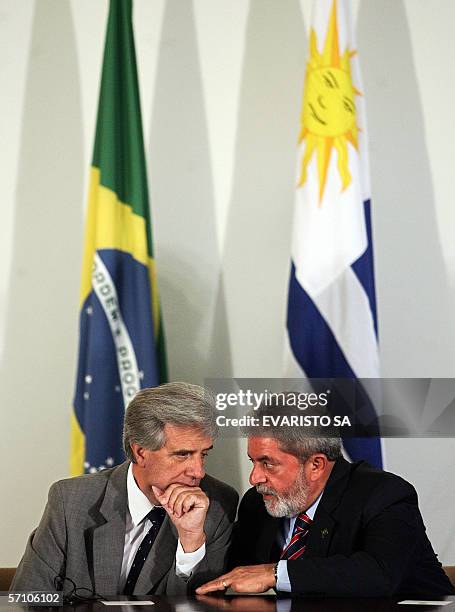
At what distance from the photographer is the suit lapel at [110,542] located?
2705mm

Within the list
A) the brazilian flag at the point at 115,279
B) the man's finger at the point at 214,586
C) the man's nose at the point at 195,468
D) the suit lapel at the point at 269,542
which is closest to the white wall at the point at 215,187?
the brazilian flag at the point at 115,279

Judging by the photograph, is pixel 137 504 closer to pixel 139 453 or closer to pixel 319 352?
pixel 139 453

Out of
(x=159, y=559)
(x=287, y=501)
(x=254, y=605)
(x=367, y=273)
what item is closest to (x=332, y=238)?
(x=367, y=273)

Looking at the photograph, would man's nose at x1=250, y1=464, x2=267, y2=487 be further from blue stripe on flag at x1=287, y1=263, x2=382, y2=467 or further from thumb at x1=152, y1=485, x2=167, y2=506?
blue stripe on flag at x1=287, y1=263, x2=382, y2=467

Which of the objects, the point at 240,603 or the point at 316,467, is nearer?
the point at 240,603

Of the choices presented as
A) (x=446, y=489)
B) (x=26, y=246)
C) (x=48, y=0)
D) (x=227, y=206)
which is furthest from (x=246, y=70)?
(x=446, y=489)

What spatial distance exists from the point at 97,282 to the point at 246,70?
130cm

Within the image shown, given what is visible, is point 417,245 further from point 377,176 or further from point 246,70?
point 246,70

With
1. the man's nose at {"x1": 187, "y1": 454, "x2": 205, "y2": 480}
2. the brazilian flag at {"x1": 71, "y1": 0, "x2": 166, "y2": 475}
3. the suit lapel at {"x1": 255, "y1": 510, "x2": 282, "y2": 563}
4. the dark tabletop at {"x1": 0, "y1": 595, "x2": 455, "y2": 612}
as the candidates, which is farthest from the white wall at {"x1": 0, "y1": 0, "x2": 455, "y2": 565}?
the dark tabletop at {"x1": 0, "y1": 595, "x2": 455, "y2": 612}

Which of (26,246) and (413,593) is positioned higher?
(26,246)

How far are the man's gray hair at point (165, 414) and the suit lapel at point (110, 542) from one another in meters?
0.14

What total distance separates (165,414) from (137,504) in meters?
0.29

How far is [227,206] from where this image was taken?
4.38 m

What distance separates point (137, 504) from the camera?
2830mm
